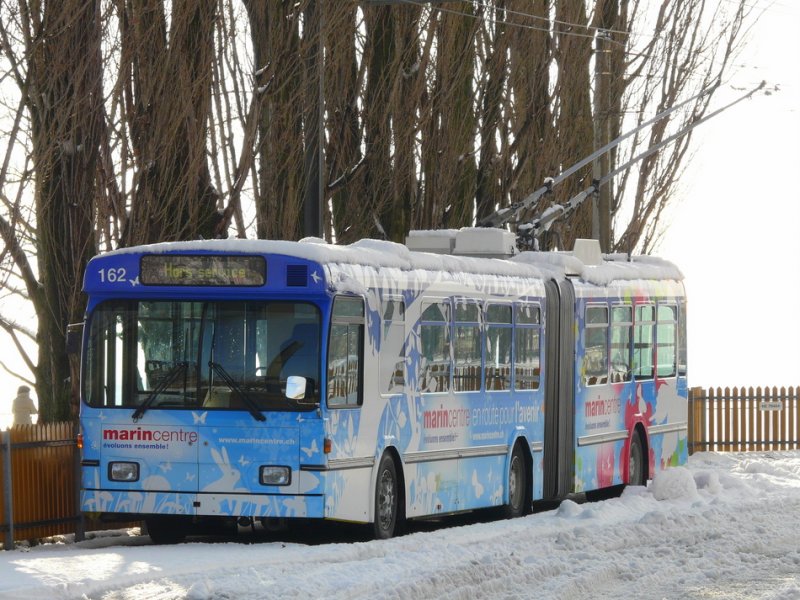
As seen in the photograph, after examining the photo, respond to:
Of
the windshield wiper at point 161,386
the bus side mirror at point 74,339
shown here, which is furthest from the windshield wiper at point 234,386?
the bus side mirror at point 74,339

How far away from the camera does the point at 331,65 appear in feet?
80.4

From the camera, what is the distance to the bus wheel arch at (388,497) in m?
16.0

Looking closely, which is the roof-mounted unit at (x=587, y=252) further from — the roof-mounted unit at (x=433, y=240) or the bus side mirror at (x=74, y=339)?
the bus side mirror at (x=74, y=339)

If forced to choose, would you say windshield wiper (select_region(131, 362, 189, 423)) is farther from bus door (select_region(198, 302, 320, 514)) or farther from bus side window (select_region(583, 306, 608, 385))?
bus side window (select_region(583, 306, 608, 385))

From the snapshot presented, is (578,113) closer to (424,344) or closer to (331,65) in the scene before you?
(331,65)

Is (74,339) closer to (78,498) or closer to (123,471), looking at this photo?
(123,471)

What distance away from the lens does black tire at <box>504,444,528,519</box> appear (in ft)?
63.6

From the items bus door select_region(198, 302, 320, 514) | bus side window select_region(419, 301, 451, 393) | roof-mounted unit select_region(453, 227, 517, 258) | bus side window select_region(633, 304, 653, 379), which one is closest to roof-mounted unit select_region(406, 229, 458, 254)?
roof-mounted unit select_region(453, 227, 517, 258)

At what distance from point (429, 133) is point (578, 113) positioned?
505cm

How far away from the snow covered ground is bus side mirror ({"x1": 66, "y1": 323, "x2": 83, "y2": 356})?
63.3 inches

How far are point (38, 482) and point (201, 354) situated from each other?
1.97 metres

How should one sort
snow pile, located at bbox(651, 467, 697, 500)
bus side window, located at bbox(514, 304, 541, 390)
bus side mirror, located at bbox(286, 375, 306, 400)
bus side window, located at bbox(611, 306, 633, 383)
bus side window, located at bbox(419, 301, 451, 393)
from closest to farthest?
bus side mirror, located at bbox(286, 375, 306, 400) → bus side window, located at bbox(419, 301, 451, 393) → bus side window, located at bbox(514, 304, 541, 390) → snow pile, located at bbox(651, 467, 697, 500) → bus side window, located at bbox(611, 306, 633, 383)

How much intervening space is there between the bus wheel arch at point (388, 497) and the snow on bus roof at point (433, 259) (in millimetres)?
1664

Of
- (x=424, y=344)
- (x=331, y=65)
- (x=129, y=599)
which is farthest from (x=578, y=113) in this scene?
(x=129, y=599)
